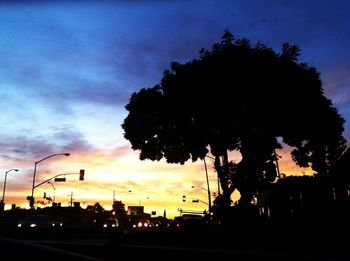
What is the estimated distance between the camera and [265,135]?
3075 centimetres

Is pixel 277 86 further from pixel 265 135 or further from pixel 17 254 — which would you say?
pixel 17 254

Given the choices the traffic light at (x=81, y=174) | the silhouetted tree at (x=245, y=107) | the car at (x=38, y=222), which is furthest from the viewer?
the traffic light at (x=81, y=174)

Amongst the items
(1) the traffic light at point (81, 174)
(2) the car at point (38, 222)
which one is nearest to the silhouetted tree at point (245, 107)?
(2) the car at point (38, 222)

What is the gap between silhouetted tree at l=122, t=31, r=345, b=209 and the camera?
28953 millimetres

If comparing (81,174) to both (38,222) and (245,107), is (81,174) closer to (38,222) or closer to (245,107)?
(38,222)

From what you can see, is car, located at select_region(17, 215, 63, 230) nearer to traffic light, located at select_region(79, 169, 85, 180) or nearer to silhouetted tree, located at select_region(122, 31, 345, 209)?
silhouetted tree, located at select_region(122, 31, 345, 209)

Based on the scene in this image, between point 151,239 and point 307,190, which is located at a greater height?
point 307,190

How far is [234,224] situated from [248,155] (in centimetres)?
506

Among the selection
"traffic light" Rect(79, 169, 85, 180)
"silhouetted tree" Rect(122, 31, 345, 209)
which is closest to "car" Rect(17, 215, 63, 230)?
"silhouetted tree" Rect(122, 31, 345, 209)

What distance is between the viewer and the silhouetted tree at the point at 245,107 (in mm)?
28953

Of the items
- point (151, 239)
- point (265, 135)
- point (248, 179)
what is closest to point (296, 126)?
point (265, 135)

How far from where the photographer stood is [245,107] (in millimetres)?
29766

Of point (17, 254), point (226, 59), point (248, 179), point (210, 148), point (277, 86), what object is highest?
point (226, 59)

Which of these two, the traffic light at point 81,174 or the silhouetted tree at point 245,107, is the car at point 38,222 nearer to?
the silhouetted tree at point 245,107
